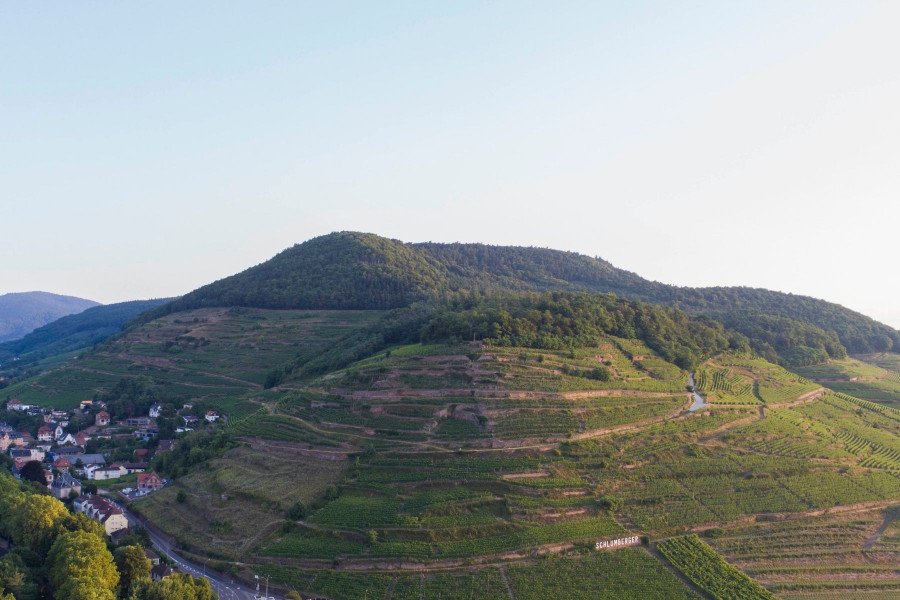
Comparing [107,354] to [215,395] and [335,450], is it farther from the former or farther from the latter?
[335,450]

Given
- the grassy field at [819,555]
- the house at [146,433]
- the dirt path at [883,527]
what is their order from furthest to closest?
the house at [146,433] → the dirt path at [883,527] → the grassy field at [819,555]

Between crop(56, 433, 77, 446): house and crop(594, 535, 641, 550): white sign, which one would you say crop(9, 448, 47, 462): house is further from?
crop(594, 535, 641, 550): white sign

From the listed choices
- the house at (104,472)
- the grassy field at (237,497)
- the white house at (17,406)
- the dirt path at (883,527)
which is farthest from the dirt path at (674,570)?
the white house at (17,406)

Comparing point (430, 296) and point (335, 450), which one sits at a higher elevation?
point (430, 296)

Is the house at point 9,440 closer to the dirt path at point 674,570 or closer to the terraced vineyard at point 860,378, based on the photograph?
the dirt path at point 674,570

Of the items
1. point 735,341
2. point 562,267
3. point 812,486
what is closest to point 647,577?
point 812,486

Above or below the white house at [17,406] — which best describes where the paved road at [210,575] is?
below

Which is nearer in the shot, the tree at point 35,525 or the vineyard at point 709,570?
the vineyard at point 709,570

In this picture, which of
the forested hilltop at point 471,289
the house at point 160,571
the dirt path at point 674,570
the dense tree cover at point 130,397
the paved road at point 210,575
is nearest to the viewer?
the dirt path at point 674,570
